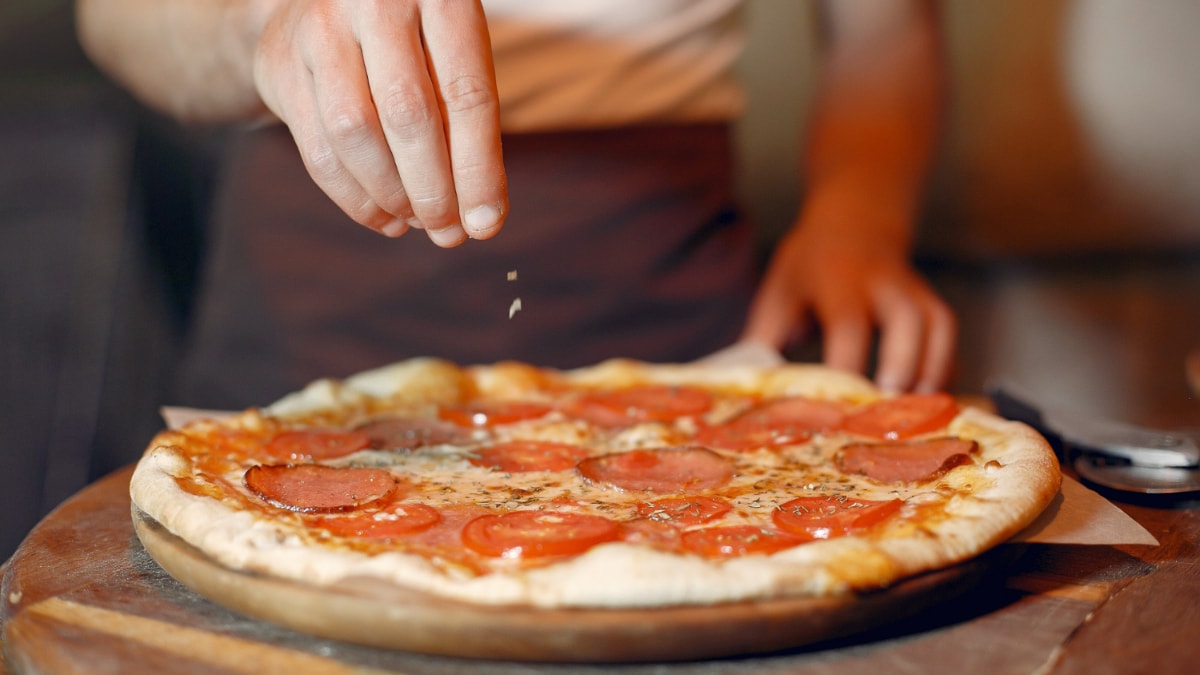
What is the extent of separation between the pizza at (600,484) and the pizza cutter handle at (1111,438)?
0.13 metres

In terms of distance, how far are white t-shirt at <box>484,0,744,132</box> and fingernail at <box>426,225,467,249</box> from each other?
36.0 inches

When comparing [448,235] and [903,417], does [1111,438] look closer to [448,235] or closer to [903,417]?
[903,417]

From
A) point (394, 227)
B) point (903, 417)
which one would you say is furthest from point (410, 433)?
point (903, 417)

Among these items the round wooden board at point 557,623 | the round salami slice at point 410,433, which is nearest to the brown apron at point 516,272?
the round salami slice at point 410,433

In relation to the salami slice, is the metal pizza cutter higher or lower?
lower

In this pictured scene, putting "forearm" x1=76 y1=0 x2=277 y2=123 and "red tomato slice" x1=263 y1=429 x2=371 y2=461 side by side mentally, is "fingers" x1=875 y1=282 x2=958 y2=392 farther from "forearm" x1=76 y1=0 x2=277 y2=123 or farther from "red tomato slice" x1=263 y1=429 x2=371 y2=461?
"forearm" x1=76 y1=0 x2=277 y2=123

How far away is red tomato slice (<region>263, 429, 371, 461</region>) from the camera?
1544 mm

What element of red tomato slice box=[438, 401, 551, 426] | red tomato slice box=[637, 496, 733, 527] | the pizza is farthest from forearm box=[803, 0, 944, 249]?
red tomato slice box=[637, 496, 733, 527]

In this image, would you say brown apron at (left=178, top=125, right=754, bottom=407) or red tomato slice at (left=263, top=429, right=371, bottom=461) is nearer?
red tomato slice at (left=263, top=429, right=371, bottom=461)

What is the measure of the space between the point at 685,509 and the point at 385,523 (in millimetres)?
357

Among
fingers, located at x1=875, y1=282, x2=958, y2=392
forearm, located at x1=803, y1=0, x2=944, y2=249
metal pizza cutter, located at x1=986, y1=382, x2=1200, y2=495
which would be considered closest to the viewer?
metal pizza cutter, located at x1=986, y1=382, x2=1200, y2=495

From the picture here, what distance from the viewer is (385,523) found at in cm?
121

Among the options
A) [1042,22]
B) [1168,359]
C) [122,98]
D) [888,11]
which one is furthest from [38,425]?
[1168,359]

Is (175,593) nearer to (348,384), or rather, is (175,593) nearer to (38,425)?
(348,384)
